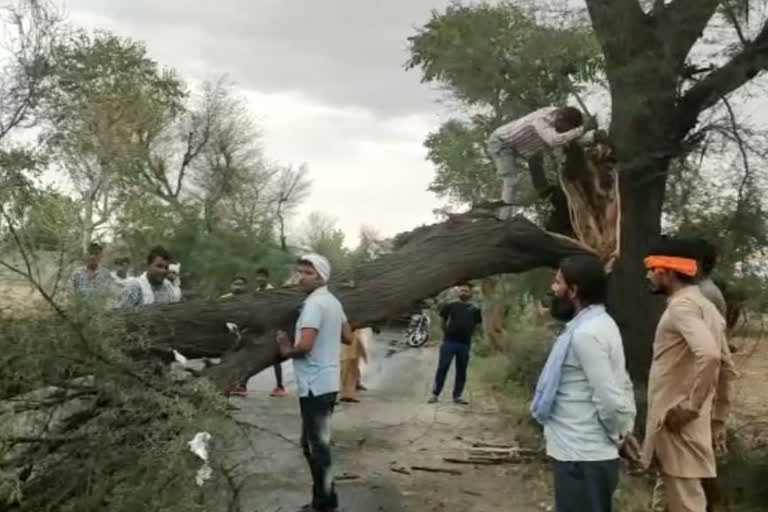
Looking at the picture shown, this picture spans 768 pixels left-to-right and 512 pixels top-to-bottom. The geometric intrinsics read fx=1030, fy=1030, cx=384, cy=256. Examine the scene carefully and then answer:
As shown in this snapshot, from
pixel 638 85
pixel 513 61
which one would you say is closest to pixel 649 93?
pixel 638 85

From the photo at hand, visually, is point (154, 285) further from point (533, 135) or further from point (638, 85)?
point (638, 85)

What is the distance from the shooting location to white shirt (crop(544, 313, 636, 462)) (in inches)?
180

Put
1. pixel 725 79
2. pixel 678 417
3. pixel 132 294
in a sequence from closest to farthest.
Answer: pixel 678 417, pixel 132 294, pixel 725 79

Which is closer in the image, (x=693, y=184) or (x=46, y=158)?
(x=693, y=184)

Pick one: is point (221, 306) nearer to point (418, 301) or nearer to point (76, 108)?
point (418, 301)

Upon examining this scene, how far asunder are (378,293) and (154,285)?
1.77 meters

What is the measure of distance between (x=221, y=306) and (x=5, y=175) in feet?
6.02

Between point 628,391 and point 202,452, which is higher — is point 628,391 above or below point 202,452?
above

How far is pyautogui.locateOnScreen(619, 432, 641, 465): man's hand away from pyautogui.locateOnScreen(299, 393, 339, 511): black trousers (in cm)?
242

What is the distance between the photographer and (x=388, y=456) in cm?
955

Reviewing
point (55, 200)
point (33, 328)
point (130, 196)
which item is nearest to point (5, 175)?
point (55, 200)

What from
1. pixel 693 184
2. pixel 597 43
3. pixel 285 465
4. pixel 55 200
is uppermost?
pixel 597 43

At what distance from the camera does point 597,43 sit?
10.5 meters

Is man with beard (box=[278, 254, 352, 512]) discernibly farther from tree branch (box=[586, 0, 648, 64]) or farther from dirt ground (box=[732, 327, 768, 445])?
tree branch (box=[586, 0, 648, 64])
